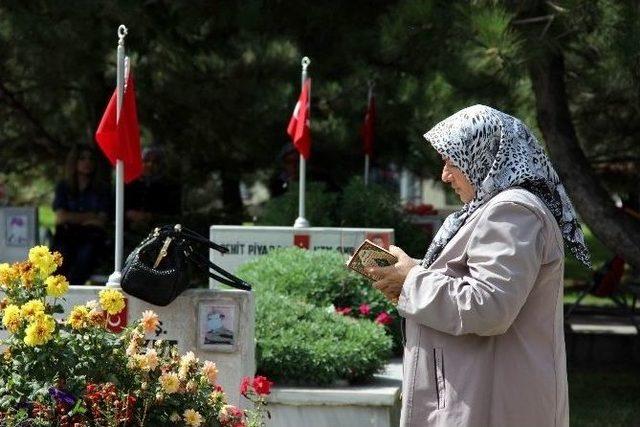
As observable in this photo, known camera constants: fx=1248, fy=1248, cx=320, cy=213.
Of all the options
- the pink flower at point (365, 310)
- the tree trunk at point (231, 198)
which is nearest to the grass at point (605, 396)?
the pink flower at point (365, 310)

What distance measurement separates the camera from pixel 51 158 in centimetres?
1221

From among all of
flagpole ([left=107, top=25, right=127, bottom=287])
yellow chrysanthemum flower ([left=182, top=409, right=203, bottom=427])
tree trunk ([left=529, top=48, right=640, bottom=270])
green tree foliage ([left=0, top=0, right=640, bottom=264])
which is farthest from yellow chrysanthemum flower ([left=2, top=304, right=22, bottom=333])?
tree trunk ([left=529, top=48, right=640, bottom=270])

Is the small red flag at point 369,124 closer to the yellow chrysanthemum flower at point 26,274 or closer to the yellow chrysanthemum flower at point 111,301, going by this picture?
the yellow chrysanthemum flower at point 111,301

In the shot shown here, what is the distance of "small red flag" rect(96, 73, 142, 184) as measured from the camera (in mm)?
5551

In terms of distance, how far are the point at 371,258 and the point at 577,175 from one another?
201 inches

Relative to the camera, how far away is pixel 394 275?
3.33 metres

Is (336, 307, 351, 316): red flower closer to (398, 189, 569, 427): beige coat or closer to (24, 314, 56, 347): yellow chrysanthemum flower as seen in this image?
(24, 314, 56, 347): yellow chrysanthemum flower

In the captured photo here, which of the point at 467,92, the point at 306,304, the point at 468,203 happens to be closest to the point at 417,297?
the point at 468,203

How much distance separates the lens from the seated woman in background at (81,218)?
10945 millimetres

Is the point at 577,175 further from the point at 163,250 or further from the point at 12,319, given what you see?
the point at 12,319

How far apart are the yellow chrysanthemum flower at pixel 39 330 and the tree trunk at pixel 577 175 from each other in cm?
494

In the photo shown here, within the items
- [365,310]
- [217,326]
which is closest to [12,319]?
[217,326]

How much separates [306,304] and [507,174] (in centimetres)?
335

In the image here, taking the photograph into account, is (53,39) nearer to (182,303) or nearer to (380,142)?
(380,142)
